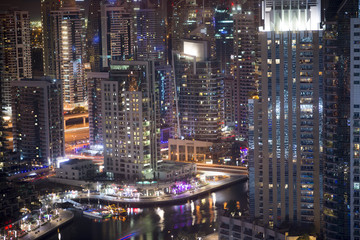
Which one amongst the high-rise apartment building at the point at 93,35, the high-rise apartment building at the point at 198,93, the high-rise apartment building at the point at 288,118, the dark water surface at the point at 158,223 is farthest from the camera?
the high-rise apartment building at the point at 93,35

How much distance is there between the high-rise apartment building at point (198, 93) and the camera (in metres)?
46.8

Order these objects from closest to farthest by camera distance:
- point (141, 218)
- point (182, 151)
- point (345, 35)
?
point (345, 35), point (141, 218), point (182, 151)

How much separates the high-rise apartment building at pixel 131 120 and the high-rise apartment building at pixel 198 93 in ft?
18.9

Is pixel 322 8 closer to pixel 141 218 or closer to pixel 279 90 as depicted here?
pixel 279 90

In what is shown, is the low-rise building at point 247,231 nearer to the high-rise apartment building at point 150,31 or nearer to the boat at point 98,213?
the boat at point 98,213

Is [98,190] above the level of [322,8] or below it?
below

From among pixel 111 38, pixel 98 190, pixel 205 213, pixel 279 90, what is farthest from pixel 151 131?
pixel 111 38

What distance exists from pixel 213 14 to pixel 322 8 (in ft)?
98.5

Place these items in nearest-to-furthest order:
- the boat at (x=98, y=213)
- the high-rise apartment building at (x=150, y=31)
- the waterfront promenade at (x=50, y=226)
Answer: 1. the waterfront promenade at (x=50, y=226)
2. the boat at (x=98, y=213)
3. the high-rise apartment building at (x=150, y=31)

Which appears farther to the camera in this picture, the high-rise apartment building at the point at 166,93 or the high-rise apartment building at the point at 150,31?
the high-rise apartment building at the point at 150,31

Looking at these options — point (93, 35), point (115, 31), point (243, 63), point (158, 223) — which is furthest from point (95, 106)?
point (93, 35)

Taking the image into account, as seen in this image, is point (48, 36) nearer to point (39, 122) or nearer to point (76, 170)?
point (39, 122)

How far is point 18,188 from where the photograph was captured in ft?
119

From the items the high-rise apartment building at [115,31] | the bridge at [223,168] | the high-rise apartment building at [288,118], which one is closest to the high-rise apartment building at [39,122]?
the bridge at [223,168]
